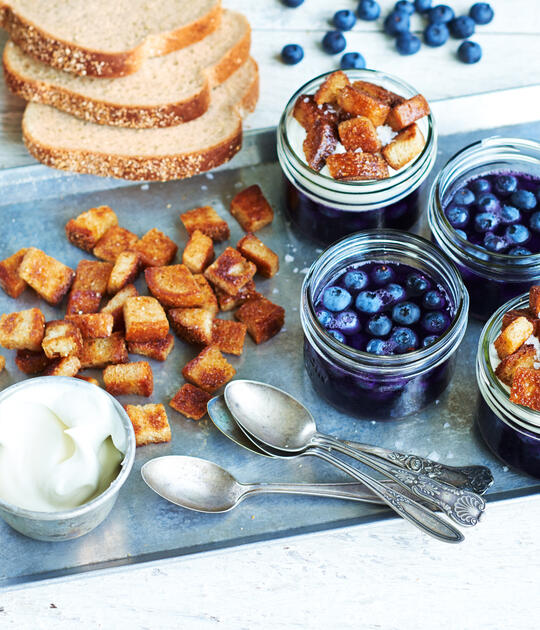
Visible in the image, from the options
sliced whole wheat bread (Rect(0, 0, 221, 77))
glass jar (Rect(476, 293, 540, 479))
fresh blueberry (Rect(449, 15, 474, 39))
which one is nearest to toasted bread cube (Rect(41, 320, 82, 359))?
sliced whole wheat bread (Rect(0, 0, 221, 77))

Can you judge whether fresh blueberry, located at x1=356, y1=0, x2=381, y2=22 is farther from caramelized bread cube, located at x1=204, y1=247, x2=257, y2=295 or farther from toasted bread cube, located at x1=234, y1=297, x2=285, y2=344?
toasted bread cube, located at x1=234, y1=297, x2=285, y2=344

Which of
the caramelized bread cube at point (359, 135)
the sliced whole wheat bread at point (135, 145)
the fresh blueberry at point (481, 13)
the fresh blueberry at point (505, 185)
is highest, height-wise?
the caramelized bread cube at point (359, 135)

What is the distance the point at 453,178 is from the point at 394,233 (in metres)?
0.32

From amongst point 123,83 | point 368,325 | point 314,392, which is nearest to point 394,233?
point 368,325

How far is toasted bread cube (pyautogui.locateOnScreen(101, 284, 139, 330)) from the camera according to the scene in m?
2.77

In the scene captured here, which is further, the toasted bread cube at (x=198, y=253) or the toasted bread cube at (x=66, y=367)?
the toasted bread cube at (x=198, y=253)

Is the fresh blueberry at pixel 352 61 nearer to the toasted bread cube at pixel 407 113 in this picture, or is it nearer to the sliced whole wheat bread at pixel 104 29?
the sliced whole wheat bread at pixel 104 29

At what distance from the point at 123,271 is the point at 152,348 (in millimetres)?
268

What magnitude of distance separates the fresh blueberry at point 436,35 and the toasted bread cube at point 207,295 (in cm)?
145

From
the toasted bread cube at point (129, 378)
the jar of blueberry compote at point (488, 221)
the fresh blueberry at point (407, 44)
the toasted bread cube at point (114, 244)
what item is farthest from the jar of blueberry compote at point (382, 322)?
the fresh blueberry at point (407, 44)

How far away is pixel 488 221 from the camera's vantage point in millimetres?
2672

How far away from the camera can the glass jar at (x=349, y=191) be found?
2668 millimetres

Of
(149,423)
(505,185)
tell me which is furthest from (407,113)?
(149,423)

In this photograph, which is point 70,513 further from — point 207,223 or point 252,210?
point 252,210
